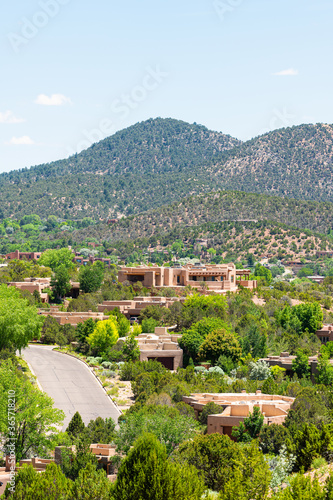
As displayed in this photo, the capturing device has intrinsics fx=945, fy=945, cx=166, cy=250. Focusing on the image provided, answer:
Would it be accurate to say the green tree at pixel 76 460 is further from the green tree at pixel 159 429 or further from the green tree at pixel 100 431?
the green tree at pixel 100 431

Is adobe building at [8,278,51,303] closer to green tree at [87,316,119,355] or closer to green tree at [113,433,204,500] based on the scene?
green tree at [87,316,119,355]

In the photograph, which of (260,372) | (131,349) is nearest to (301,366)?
(260,372)

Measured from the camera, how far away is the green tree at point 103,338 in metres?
59.8

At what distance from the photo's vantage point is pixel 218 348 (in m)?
58.4

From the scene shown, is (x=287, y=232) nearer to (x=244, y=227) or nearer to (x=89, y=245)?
(x=244, y=227)

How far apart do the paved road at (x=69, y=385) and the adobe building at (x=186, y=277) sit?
24957mm

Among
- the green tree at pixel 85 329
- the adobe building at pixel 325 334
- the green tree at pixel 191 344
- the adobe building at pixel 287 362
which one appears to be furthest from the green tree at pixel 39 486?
the adobe building at pixel 325 334

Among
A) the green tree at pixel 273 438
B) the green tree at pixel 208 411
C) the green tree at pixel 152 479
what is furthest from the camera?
the green tree at pixel 208 411

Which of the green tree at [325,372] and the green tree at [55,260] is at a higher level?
the green tree at [55,260]

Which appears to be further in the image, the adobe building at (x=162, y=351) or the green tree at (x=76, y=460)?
the adobe building at (x=162, y=351)

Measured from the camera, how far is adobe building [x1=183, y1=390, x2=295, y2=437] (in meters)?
40.7

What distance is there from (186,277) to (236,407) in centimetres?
4541

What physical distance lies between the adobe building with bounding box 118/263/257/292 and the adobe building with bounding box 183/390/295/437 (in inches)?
1471

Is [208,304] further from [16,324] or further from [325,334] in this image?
[16,324]
